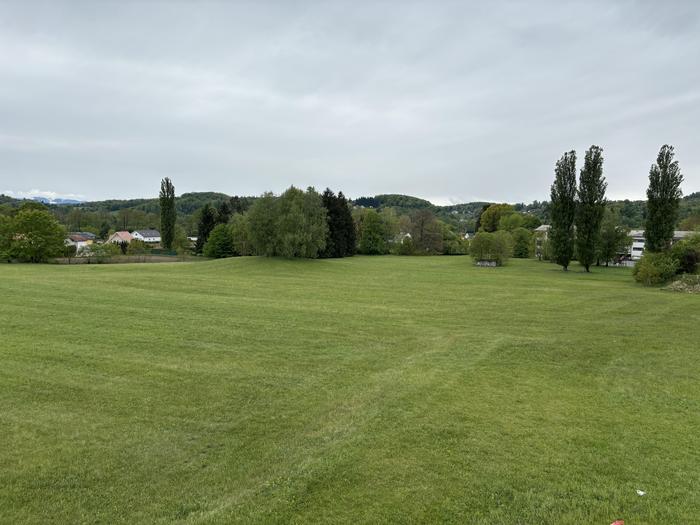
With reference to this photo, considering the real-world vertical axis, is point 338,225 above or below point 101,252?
above

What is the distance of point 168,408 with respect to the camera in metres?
8.27

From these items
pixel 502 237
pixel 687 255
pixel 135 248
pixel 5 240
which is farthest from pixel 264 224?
pixel 687 255

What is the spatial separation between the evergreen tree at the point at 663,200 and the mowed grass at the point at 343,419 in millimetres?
25471

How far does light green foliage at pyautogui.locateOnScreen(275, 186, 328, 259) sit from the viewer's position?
147 ft

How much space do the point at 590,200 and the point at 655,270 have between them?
42.4ft

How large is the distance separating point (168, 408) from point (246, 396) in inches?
60.7

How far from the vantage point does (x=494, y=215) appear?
108688 mm

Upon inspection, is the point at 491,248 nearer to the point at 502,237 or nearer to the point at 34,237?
the point at 502,237

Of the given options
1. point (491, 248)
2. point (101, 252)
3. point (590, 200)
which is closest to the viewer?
point (590, 200)

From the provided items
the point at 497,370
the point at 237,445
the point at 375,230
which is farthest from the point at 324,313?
the point at 375,230

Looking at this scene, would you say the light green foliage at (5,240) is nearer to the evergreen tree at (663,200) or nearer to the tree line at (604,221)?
the tree line at (604,221)

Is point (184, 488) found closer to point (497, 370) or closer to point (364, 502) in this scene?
point (364, 502)

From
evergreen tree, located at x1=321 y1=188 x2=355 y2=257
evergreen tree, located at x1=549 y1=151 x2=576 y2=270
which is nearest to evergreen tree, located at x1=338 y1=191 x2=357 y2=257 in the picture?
evergreen tree, located at x1=321 y1=188 x2=355 y2=257

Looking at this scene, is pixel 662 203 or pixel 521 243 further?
pixel 521 243
